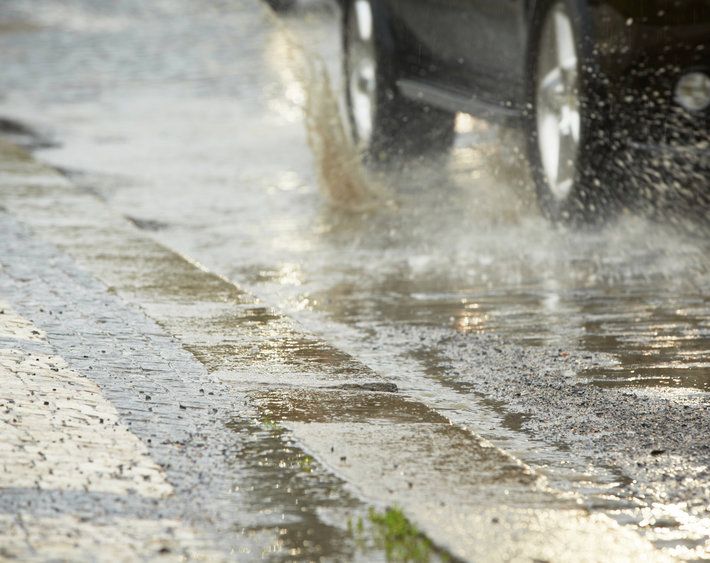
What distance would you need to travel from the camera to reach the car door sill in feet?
24.3

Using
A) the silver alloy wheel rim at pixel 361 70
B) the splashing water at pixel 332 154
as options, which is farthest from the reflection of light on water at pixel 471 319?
the silver alloy wheel rim at pixel 361 70

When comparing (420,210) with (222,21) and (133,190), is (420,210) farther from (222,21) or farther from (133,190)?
(222,21)

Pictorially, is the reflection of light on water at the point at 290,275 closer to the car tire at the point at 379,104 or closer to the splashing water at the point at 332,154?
the splashing water at the point at 332,154

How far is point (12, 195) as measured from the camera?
7.93 metres

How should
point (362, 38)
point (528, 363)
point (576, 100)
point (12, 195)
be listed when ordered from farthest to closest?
point (362, 38)
point (12, 195)
point (576, 100)
point (528, 363)

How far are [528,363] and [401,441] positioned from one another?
1.13 m

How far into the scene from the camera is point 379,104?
918cm

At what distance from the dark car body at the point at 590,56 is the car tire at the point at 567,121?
4 centimetres

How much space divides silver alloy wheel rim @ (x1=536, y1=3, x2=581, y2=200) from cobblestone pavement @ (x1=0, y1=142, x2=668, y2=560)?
1.73m

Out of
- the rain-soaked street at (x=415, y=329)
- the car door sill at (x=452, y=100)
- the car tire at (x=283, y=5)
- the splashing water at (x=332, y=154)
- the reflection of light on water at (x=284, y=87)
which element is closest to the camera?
the rain-soaked street at (x=415, y=329)

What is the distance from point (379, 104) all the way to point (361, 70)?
0.36m

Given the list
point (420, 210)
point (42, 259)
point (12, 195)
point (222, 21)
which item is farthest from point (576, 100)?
point (222, 21)

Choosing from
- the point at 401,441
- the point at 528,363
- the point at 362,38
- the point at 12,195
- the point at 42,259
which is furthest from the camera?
the point at 362,38

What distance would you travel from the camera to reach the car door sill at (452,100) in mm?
7418
